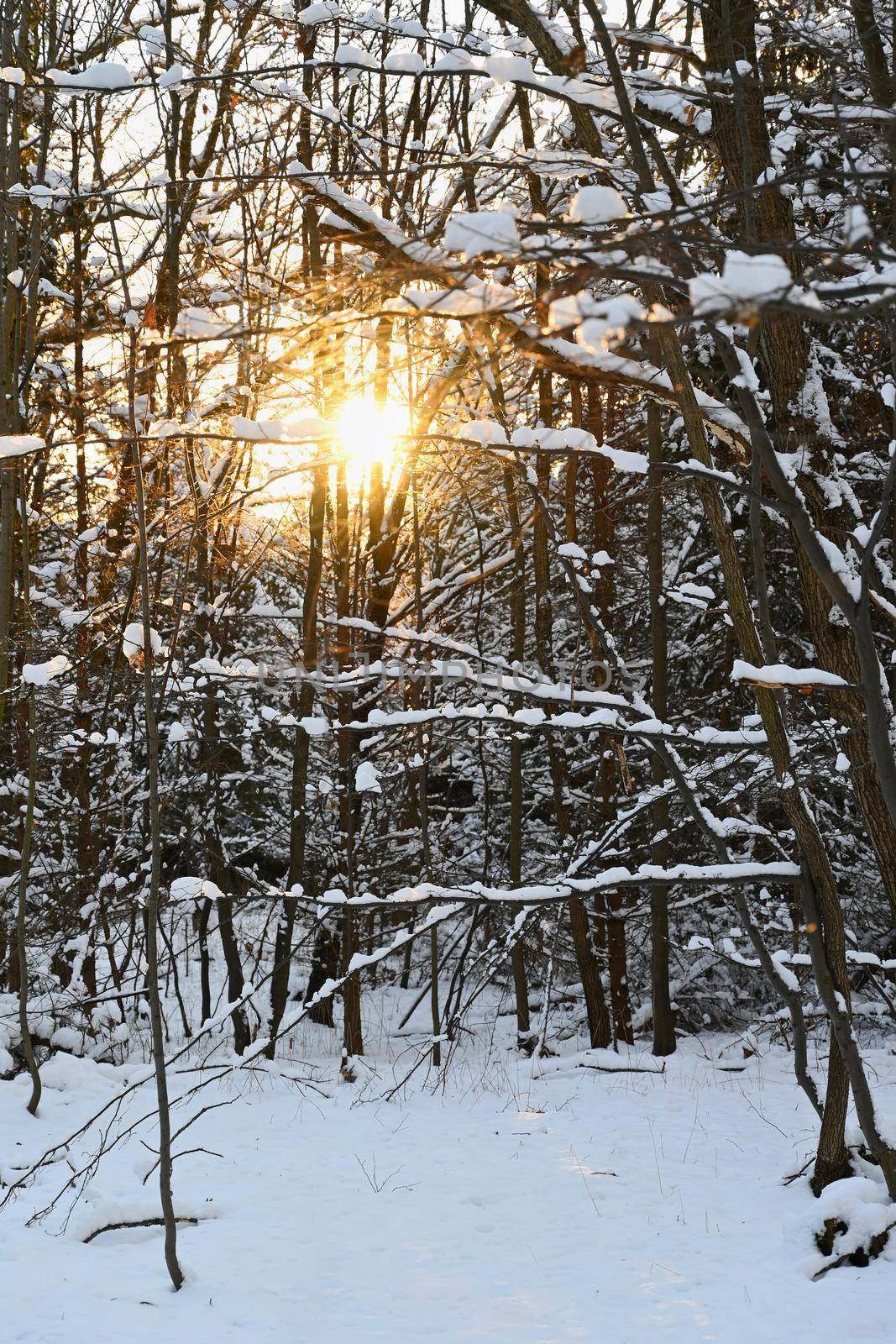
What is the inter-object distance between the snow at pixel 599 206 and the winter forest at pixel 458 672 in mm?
11

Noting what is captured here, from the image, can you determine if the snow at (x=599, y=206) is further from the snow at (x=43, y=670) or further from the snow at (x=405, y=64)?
the snow at (x=43, y=670)

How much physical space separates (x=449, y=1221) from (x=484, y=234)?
190 inches

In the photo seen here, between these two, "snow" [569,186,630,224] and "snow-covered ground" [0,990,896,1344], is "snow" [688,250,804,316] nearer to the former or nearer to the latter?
Result: "snow" [569,186,630,224]

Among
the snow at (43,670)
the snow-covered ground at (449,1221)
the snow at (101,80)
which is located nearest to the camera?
the snow at (101,80)

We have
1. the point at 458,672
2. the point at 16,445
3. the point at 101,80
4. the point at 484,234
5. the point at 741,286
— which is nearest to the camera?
the point at 741,286

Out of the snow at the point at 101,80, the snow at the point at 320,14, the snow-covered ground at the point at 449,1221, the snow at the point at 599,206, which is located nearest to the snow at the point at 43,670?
the snow-covered ground at the point at 449,1221

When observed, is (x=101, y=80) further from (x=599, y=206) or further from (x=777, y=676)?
(x=777, y=676)

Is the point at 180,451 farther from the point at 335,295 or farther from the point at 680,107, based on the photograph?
the point at 335,295

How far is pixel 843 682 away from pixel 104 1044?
8160 mm

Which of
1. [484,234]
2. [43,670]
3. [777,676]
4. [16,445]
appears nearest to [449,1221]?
[777,676]

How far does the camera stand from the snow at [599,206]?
1615 millimetres

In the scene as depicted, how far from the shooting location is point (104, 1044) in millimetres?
9297

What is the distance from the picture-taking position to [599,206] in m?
1.61

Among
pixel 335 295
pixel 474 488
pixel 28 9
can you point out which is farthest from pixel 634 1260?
pixel 28 9
